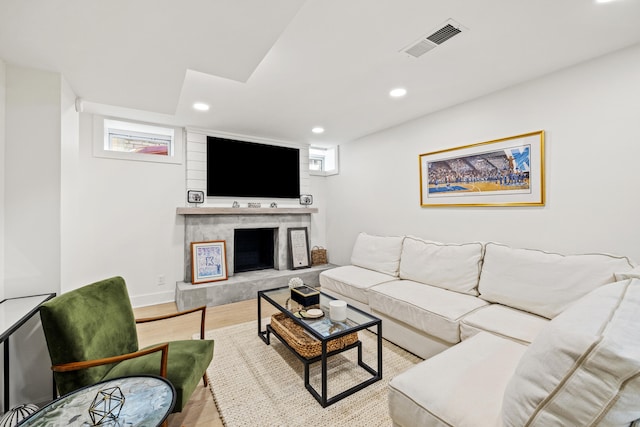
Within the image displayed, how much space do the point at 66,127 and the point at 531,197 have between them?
12.9 feet

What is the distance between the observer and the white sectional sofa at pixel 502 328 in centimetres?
77

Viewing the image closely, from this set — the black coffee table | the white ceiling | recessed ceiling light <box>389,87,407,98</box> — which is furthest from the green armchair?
recessed ceiling light <box>389,87,407,98</box>

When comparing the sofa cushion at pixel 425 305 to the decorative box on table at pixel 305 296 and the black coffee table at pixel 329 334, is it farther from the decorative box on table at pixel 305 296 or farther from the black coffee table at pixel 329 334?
the decorative box on table at pixel 305 296

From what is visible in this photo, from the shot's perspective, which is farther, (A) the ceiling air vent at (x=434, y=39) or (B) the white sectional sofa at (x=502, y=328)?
(A) the ceiling air vent at (x=434, y=39)

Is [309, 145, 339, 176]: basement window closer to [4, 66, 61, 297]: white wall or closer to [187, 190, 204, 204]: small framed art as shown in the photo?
[187, 190, 204, 204]: small framed art

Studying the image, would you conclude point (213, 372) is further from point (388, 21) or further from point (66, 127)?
point (388, 21)

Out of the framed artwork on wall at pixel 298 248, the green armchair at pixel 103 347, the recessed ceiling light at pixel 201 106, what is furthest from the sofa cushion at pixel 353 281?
the recessed ceiling light at pixel 201 106

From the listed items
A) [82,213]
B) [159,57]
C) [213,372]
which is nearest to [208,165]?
[82,213]

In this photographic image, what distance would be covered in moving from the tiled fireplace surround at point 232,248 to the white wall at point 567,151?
2000 millimetres

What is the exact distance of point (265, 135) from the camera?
427cm

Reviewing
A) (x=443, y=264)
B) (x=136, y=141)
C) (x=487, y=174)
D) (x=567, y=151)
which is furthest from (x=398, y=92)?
(x=136, y=141)

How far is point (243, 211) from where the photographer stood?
13.4ft

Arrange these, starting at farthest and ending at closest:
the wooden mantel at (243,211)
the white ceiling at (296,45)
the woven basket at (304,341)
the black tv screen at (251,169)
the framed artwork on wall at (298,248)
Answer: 1. the framed artwork on wall at (298,248)
2. the black tv screen at (251,169)
3. the wooden mantel at (243,211)
4. the woven basket at (304,341)
5. the white ceiling at (296,45)

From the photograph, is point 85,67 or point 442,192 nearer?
point 85,67
